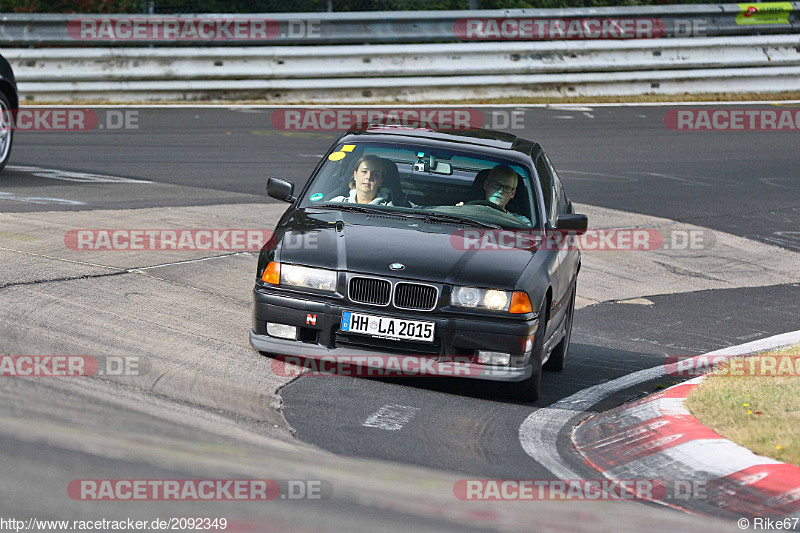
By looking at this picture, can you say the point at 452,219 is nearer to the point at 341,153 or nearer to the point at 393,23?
the point at 341,153

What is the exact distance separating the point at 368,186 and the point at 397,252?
1016 mm

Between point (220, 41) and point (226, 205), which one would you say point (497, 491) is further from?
point (220, 41)

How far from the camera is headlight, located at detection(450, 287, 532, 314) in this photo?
6.75 meters

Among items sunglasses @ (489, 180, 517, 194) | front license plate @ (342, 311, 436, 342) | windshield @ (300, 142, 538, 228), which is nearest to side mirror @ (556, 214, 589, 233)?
windshield @ (300, 142, 538, 228)

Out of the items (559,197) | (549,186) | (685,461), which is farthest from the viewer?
(559,197)

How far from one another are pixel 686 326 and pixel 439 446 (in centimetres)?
481

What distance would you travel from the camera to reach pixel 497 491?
5094mm

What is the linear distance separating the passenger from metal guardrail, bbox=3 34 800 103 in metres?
12.1

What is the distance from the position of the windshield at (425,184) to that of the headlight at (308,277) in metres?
0.91

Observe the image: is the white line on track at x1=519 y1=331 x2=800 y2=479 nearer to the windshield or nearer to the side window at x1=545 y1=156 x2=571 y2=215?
the windshield

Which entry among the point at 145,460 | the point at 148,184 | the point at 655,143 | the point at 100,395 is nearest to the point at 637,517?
the point at 145,460

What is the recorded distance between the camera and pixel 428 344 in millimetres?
6715

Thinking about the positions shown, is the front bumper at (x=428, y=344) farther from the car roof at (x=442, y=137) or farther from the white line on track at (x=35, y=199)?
the white line on track at (x=35, y=199)

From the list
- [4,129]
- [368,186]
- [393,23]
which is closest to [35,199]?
[4,129]
